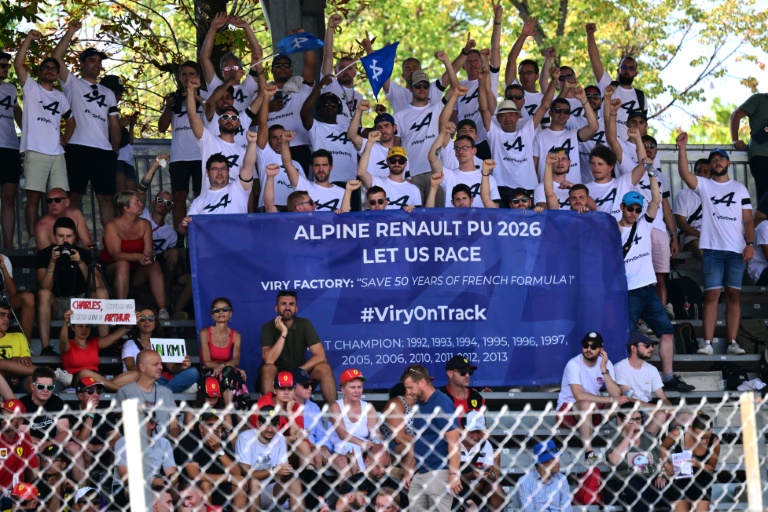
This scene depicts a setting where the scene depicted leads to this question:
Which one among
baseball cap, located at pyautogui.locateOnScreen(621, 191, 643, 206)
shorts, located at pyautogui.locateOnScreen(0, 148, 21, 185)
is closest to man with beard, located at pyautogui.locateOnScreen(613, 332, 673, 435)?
baseball cap, located at pyautogui.locateOnScreen(621, 191, 643, 206)

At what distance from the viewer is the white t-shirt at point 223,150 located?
13.1 metres

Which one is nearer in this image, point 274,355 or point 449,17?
point 274,355

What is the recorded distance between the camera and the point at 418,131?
46.6ft

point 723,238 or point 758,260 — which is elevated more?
point 723,238

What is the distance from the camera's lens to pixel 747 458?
19.5 feet

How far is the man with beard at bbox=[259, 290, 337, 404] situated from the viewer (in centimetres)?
1147

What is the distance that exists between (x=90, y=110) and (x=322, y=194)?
2787mm

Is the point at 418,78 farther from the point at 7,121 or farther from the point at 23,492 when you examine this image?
the point at 23,492

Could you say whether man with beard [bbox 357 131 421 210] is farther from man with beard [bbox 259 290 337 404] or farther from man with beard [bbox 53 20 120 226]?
man with beard [bbox 53 20 120 226]

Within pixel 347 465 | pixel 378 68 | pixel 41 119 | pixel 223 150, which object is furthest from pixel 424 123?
pixel 347 465

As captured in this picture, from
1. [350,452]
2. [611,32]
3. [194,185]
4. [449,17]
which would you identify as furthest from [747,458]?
[449,17]

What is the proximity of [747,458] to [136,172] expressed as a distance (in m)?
10.3

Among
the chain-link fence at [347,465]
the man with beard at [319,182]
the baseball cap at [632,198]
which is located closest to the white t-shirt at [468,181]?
the man with beard at [319,182]

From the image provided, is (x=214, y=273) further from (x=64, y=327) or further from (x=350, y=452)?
(x=350, y=452)
